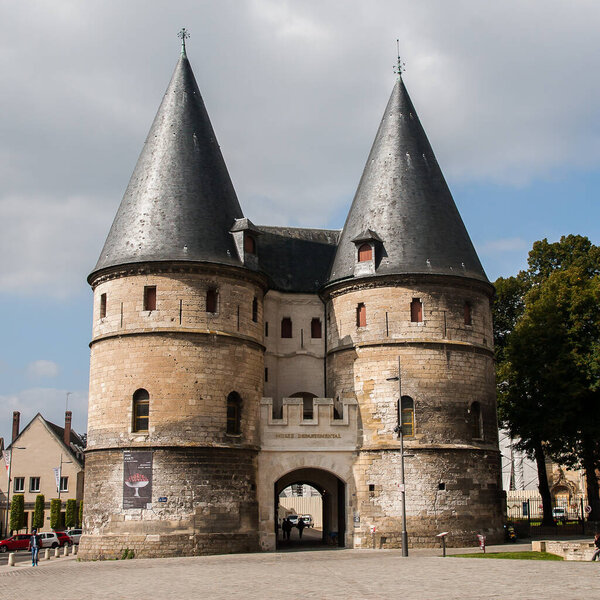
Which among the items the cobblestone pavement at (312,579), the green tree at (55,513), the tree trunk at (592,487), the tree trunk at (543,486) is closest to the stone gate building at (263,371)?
the cobblestone pavement at (312,579)

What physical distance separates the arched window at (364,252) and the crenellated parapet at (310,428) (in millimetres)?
5921

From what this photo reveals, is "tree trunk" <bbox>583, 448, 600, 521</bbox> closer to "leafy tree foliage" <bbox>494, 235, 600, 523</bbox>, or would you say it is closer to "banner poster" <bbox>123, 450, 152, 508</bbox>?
"leafy tree foliage" <bbox>494, 235, 600, 523</bbox>

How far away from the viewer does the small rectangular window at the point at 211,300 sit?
31750 mm

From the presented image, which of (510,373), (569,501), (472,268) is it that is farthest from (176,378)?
(569,501)

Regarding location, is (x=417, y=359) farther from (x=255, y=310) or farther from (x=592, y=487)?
(x=592, y=487)

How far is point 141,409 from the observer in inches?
1206

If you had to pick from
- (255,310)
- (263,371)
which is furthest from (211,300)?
(263,371)

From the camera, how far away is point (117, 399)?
30.8 metres

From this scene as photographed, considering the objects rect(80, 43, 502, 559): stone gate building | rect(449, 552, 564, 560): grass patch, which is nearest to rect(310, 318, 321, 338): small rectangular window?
rect(80, 43, 502, 559): stone gate building

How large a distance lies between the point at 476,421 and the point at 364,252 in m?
8.28

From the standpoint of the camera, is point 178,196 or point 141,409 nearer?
point 141,409

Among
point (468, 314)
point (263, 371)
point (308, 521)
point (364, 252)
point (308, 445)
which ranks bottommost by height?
point (308, 521)

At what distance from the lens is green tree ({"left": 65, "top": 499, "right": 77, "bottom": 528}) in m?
58.3

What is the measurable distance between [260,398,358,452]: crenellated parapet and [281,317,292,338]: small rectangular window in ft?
14.6
